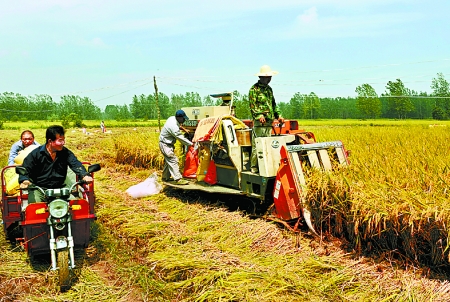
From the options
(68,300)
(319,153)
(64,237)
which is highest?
(319,153)

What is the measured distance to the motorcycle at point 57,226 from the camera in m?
4.32

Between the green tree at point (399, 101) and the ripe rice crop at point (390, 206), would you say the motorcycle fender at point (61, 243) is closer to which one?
the ripe rice crop at point (390, 206)

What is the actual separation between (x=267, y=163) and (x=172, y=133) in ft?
9.07

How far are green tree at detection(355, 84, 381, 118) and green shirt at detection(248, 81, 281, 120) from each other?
6019 cm

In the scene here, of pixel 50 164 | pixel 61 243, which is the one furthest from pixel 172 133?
pixel 61 243

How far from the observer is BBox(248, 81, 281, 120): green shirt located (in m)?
6.77

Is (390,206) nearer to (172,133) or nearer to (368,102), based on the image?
(172,133)

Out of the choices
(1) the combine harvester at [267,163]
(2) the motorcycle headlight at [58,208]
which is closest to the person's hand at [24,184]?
(2) the motorcycle headlight at [58,208]

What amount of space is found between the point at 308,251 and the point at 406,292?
135 cm

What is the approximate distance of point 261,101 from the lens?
6.79 metres

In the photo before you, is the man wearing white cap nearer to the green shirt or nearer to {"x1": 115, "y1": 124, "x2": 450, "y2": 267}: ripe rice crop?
the green shirt

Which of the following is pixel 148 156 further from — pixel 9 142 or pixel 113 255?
pixel 9 142

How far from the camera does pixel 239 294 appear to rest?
3.78 m

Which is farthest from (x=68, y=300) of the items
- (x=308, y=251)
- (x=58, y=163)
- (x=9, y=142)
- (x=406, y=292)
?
(x=9, y=142)
